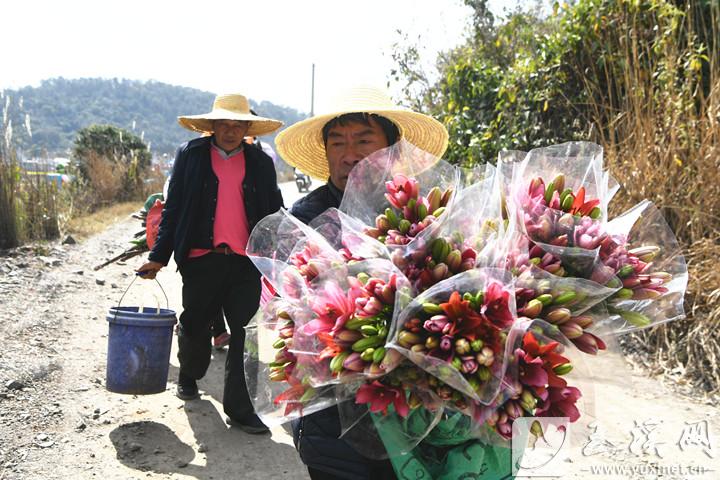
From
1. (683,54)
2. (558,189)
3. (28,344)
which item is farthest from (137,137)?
(558,189)

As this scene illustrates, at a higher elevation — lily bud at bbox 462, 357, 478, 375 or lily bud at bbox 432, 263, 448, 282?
lily bud at bbox 432, 263, 448, 282

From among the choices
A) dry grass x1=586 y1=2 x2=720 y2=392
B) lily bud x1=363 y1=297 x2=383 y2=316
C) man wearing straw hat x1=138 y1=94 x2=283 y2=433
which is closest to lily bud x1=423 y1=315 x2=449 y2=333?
lily bud x1=363 y1=297 x2=383 y2=316

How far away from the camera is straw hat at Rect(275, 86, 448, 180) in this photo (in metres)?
2.29

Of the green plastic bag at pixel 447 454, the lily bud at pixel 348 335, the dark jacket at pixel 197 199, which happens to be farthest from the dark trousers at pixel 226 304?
the lily bud at pixel 348 335

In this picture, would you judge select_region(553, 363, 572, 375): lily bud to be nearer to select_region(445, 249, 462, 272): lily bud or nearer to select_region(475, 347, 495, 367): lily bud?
select_region(475, 347, 495, 367): lily bud

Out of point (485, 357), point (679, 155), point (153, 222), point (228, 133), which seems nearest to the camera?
point (485, 357)

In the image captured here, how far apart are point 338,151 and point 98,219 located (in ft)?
40.5

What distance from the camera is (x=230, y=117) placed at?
4102mm

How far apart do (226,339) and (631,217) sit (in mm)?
4458

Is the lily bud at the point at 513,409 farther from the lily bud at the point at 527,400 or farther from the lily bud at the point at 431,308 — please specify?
the lily bud at the point at 431,308

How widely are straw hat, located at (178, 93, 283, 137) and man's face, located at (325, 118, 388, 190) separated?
1828mm

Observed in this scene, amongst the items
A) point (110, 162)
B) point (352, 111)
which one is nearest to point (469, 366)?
point (352, 111)

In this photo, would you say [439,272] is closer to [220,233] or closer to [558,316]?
[558,316]

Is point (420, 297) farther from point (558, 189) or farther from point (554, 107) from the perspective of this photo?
point (554, 107)
